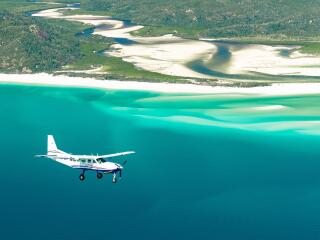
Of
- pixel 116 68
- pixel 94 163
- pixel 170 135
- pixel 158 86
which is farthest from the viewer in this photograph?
pixel 116 68

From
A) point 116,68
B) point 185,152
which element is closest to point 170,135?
point 185,152

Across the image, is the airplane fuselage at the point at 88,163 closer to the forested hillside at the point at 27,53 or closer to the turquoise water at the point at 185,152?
the turquoise water at the point at 185,152

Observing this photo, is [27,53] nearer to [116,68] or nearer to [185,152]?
[116,68]

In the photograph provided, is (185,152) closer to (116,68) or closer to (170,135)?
(170,135)

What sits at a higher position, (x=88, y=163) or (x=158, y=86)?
(x=158, y=86)

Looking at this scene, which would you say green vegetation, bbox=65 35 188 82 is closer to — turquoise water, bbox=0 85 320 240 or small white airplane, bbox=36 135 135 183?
turquoise water, bbox=0 85 320 240

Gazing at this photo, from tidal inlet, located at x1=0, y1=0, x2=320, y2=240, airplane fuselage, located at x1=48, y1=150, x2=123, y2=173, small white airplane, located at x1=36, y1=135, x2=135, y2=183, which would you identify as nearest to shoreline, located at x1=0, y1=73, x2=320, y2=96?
tidal inlet, located at x1=0, y1=0, x2=320, y2=240

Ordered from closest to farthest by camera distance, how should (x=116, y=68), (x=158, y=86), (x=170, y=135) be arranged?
1. (x=170, y=135)
2. (x=158, y=86)
3. (x=116, y=68)

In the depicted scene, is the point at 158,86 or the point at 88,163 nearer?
the point at 88,163

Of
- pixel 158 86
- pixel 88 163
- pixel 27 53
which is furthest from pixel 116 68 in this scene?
pixel 88 163

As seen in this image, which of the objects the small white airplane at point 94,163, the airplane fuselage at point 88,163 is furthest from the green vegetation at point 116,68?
the small white airplane at point 94,163
